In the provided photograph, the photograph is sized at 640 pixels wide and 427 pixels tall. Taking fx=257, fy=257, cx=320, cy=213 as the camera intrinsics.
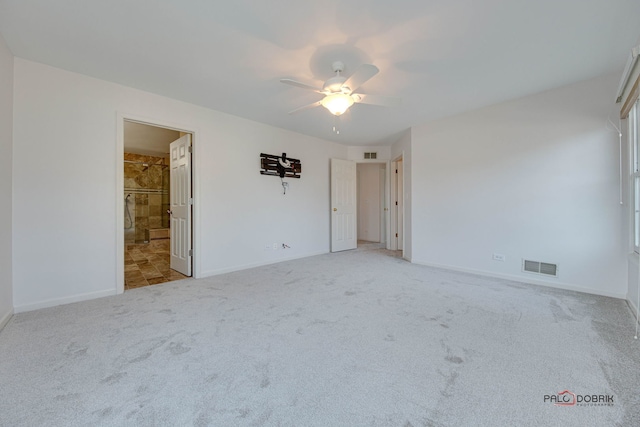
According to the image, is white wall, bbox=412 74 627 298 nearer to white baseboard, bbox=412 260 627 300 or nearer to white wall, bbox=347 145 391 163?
white baseboard, bbox=412 260 627 300

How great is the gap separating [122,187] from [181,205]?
965 mm

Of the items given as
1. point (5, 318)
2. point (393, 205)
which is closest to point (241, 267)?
point (5, 318)

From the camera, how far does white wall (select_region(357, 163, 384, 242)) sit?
7.23 metres

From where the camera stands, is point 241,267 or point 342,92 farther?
point 241,267

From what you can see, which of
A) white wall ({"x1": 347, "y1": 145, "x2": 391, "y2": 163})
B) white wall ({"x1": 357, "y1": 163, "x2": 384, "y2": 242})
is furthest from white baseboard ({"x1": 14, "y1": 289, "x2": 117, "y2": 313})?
white wall ({"x1": 357, "y1": 163, "x2": 384, "y2": 242})

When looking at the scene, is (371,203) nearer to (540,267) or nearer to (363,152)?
(363,152)

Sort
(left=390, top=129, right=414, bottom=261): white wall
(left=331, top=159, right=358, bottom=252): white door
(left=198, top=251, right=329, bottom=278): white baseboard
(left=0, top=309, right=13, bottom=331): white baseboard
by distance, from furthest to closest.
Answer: (left=331, top=159, right=358, bottom=252): white door, (left=390, top=129, right=414, bottom=261): white wall, (left=198, top=251, right=329, bottom=278): white baseboard, (left=0, top=309, right=13, bottom=331): white baseboard

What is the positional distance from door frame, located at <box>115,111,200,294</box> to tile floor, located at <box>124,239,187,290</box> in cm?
31

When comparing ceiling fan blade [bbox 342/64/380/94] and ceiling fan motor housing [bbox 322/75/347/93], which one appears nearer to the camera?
ceiling fan blade [bbox 342/64/380/94]

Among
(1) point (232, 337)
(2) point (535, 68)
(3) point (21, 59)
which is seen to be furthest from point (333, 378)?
(3) point (21, 59)

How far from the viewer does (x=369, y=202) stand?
24.3ft

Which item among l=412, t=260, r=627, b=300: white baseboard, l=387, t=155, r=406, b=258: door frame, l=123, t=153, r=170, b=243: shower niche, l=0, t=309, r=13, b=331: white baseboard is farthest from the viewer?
l=123, t=153, r=170, b=243: shower niche

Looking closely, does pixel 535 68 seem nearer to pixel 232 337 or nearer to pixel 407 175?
pixel 407 175

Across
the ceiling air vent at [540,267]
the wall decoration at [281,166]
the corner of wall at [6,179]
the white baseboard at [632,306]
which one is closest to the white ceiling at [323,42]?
the corner of wall at [6,179]
